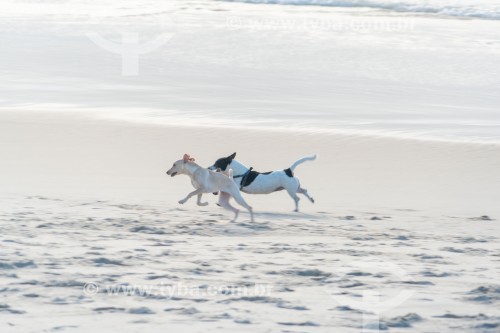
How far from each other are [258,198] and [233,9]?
20968mm

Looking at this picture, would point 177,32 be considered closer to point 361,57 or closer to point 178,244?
point 361,57

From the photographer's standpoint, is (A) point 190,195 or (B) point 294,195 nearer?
(A) point 190,195

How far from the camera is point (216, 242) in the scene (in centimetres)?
842

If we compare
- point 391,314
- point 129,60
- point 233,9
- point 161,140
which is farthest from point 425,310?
point 233,9

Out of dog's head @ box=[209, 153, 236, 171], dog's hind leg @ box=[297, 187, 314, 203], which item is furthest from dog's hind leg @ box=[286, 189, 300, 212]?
dog's head @ box=[209, 153, 236, 171]

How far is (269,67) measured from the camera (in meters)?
21.1

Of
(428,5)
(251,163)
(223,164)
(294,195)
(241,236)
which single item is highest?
(428,5)

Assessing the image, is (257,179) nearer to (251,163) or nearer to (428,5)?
(251,163)

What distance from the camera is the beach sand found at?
251 inches

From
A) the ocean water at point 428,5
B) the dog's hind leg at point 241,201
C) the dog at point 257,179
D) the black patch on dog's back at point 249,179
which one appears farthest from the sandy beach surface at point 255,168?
the ocean water at point 428,5

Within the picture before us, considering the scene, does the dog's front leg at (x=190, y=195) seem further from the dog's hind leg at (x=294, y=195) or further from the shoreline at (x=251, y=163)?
the dog's hind leg at (x=294, y=195)

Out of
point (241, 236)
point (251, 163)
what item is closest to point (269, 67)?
point (251, 163)

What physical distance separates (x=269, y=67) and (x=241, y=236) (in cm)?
1255

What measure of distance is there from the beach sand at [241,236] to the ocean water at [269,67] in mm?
1483
